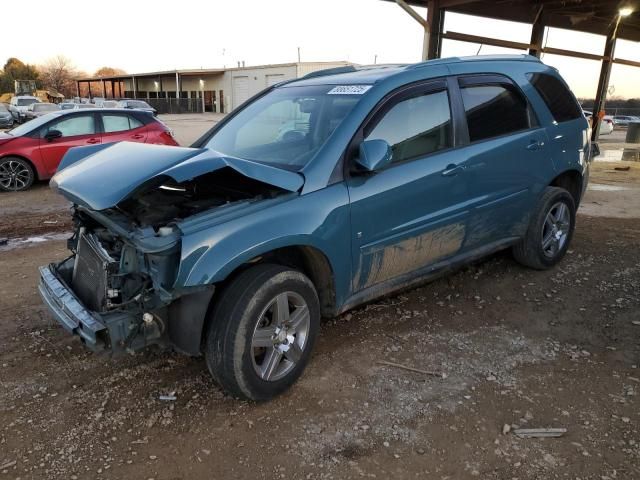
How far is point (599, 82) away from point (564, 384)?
1433cm

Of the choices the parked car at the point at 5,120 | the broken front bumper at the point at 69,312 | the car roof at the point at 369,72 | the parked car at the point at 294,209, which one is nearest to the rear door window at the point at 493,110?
the parked car at the point at 294,209

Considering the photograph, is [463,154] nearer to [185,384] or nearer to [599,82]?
[185,384]

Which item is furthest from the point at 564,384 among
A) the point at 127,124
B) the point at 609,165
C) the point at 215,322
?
the point at 609,165

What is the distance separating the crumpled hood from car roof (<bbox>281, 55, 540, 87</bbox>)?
3.45ft

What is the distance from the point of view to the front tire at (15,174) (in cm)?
917

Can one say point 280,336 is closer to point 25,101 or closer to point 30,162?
point 30,162

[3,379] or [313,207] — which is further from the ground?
[313,207]

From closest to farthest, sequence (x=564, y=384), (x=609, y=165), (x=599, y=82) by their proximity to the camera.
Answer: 1. (x=564, y=384)
2. (x=609, y=165)
3. (x=599, y=82)

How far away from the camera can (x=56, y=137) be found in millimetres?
9500

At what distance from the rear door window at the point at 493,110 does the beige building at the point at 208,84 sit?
1374 inches

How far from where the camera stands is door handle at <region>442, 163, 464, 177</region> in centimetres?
361

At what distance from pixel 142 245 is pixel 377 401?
1.59 m

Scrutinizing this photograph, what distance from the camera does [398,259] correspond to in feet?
11.4

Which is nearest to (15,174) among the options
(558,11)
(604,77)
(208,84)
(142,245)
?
(142,245)
